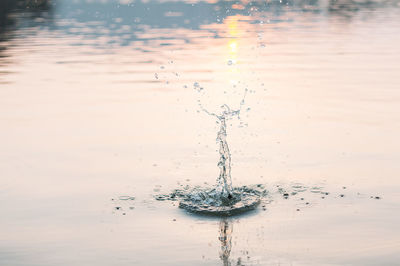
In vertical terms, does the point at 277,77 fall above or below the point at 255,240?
above

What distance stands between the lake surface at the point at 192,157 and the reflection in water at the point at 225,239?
32 millimetres

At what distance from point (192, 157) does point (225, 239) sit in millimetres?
4199

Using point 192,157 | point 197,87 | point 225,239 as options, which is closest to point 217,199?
point 225,239

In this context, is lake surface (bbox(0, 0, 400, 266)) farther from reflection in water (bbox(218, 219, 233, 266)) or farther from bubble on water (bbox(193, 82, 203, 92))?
bubble on water (bbox(193, 82, 203, 92))

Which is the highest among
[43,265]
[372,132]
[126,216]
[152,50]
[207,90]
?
[152,50]

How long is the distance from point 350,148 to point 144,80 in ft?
34.8

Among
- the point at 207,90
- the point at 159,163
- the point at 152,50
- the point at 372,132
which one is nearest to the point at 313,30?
the point at 152,50

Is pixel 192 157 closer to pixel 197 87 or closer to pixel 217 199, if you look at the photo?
pixel 217 199

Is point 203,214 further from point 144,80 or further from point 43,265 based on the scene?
point 144,80

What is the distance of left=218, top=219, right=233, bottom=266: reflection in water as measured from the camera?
8.34 metres

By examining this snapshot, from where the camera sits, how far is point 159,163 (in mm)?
12703

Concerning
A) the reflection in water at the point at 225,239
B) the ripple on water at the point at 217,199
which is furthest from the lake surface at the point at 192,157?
the ripple on water at the point at 217,199

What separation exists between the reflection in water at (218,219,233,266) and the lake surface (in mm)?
32

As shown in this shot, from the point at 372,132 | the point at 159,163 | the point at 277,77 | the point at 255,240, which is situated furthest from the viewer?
the point at 277,77
